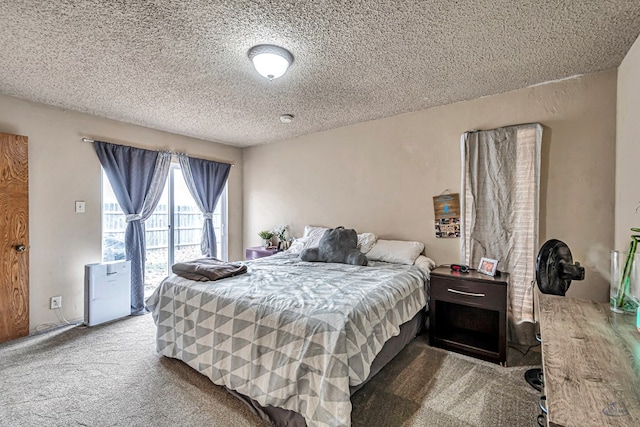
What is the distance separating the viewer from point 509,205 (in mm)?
2631

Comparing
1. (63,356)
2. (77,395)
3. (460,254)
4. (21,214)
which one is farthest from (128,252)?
(460,254)

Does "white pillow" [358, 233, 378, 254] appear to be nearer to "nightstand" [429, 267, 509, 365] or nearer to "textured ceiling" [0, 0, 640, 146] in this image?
"nightstand" [429, 267, 509, 365]

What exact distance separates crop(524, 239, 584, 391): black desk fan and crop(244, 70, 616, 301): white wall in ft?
2.64

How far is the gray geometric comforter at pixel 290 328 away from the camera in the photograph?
1.49 m

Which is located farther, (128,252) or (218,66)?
(128,252)

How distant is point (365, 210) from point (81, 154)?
3406 mm

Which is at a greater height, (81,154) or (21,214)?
(81,154)

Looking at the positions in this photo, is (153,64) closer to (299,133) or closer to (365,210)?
(299,133)

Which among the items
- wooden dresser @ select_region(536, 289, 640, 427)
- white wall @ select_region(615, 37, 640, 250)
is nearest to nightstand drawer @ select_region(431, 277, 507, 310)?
wooden dresser @ select_region(536, 289, 640, 427)

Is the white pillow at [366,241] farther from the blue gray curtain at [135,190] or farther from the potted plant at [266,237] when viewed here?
Result: the blue gray curtain at [135,190]

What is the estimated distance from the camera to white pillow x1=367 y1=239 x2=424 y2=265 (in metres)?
3.01

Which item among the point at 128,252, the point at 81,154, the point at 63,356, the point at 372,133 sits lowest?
the point at 63,356

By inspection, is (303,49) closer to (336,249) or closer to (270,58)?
(270,58)

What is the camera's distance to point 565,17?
1664mm
